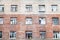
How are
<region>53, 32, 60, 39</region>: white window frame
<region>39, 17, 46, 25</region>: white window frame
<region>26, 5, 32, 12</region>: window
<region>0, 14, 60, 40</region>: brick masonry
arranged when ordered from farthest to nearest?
<region>26, 5, 32, 12</region>: window < <region>39, 17, 46, 25</region>: white window frame < <region>53, 32, 60, 39</region>: white window frame < <region>0, 14, 60, 40</region>: brick masonry

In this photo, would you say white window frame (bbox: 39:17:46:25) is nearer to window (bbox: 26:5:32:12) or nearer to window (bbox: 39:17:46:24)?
window (bbox: 39:17:46:24)

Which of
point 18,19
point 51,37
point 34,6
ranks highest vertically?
point 34,6

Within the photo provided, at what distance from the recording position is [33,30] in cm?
3080

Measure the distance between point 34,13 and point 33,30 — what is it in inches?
114

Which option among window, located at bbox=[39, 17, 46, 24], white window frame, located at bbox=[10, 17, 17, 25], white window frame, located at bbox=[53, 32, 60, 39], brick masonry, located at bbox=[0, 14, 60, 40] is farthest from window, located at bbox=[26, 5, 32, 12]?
white window frame, located at bbox=[53, 32, 60, 39]

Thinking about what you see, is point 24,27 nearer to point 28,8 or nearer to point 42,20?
point 42,20

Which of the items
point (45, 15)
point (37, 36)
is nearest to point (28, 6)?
point (45, 15)

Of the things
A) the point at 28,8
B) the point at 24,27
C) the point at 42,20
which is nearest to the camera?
the point at 24,27

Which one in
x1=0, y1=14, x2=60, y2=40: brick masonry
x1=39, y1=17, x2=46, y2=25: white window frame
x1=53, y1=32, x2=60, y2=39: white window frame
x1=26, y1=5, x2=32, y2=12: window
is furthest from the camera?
x1=26, y1=5, x2=32, y2=12: window

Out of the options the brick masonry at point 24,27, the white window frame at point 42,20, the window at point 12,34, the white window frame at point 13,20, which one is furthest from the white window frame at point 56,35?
the white window frame at point 13,20

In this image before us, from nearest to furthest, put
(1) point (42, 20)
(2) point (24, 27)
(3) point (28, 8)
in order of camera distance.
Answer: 1. (2) point (24, 27)
2. (1) point (42, 20)
3. (3) point (28, 8)

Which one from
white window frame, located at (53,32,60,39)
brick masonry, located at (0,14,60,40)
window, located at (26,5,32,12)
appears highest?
window, located at (26,5,32,12)

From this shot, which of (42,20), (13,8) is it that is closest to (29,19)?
(42,20)

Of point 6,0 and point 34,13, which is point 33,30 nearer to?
point 34,13
